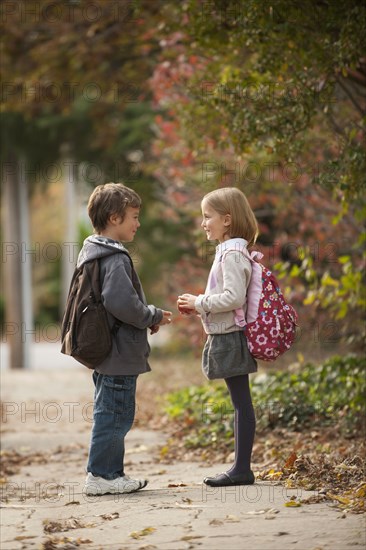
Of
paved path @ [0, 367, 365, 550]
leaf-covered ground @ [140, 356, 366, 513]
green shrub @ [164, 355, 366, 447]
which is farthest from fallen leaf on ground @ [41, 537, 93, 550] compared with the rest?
green shrub @ [164, 355, 366, 447]

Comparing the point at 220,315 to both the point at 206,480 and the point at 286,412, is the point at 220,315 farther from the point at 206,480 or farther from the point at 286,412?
the point at 286,412

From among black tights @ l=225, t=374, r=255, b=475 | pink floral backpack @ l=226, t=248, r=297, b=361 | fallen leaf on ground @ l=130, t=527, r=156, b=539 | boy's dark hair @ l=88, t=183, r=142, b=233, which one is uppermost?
boy's dark hair @ l=88, t=183, r=142, b=233

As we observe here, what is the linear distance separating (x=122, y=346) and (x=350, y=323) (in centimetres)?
552

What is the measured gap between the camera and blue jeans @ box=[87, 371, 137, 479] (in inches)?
222

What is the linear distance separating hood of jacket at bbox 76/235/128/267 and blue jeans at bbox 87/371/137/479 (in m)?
0.70

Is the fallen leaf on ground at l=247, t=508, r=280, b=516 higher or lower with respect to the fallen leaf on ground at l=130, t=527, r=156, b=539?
higher

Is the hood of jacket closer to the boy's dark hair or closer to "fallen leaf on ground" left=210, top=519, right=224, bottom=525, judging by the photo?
the boy's dark hair

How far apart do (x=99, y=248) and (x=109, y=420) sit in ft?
3.32

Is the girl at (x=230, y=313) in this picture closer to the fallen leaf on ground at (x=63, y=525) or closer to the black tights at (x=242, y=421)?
the black tights at (x=242, y=421)

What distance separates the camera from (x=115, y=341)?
5.60m

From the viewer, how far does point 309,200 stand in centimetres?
1155

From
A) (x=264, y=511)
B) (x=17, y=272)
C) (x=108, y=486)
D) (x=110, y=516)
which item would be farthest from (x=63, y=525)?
(x=17, y=272)

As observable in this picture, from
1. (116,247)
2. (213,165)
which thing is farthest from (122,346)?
(213,165)

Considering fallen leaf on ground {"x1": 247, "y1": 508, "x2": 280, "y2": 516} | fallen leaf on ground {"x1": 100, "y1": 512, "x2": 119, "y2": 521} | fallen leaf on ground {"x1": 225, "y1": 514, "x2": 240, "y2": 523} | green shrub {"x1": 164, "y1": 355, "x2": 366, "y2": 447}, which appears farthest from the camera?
green shrub {"x1": 164, "y1": 355, "x2": 366, "y2": 447}
